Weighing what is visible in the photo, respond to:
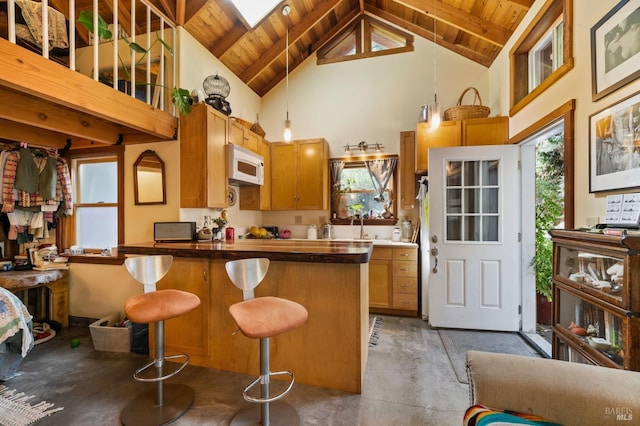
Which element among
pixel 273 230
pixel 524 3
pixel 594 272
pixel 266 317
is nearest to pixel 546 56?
pixel 524 3

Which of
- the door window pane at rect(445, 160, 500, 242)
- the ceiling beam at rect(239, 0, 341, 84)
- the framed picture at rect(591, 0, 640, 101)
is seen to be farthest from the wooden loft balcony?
the framed picture at rect(591, 0, 640, 101)

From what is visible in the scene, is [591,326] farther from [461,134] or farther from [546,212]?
[461,134]

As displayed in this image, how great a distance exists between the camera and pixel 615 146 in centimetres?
159

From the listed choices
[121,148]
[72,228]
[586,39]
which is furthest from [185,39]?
[586,39]

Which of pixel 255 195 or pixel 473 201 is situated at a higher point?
pixel 255 195

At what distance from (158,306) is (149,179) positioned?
1707mm

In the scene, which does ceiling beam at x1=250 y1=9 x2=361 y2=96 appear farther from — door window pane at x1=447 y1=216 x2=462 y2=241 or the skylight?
door window pane at x1=447 y1=216 x2=462 y2=241

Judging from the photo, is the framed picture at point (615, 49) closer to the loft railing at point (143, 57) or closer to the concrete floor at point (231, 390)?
the concrete floor at point (231, 390)

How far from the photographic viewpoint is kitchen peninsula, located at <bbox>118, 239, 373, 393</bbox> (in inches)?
76.6

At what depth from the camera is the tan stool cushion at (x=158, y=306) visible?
63.4 inches

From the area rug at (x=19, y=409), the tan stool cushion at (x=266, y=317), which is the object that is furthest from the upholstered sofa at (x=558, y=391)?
the area rug at (x=19, y=409)

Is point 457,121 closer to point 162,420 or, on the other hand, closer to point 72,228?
point 162,420

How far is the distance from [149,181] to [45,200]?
1177 mm

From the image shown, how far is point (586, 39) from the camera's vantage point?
183 centimetres
